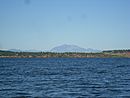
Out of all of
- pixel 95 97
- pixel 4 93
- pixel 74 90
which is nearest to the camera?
pixel 95 97

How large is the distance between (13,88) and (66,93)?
901 centimetres

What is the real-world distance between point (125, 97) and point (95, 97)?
3.62 metres

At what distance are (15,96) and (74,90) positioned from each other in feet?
28.7

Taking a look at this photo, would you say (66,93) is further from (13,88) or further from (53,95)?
(13,88)

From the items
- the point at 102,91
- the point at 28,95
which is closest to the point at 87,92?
the point at 102,91

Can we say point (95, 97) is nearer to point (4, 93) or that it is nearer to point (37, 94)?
point (37, 94)

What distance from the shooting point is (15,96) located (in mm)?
39250

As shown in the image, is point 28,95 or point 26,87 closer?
point 28,95

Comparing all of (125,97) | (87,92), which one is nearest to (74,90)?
(87,92)

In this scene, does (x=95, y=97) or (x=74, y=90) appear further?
(x=74, y=90)

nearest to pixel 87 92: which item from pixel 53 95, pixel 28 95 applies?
pixel 53 95

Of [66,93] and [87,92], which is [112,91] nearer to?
[87,92]

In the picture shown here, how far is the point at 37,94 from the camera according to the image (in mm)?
40188

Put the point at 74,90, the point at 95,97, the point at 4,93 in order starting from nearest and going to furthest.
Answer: the point at 95,97 < the point at 4,93 < the point at 74,90
